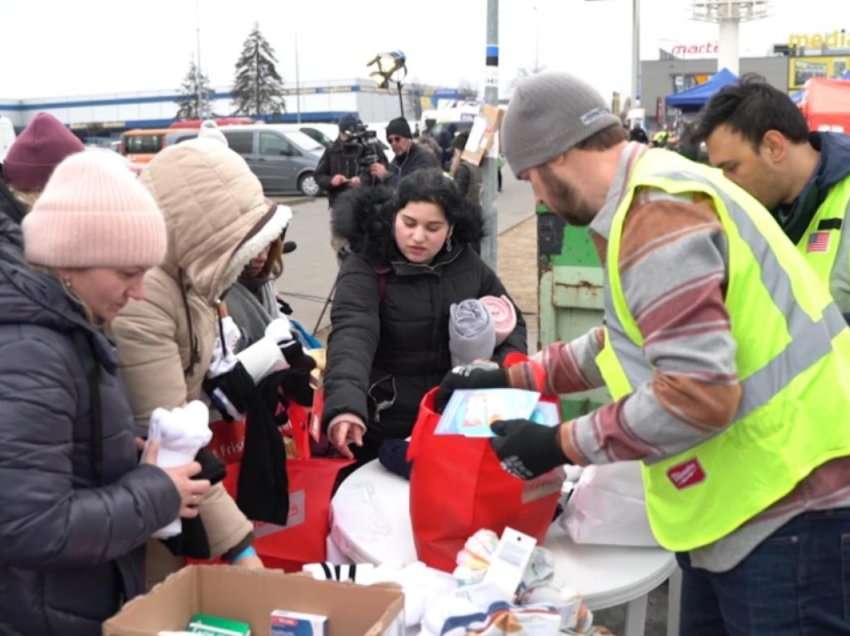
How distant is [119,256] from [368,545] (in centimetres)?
104

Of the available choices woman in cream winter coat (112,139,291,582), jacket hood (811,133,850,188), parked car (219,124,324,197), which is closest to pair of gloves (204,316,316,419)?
woman in cream winter coat (112,139,291,582)

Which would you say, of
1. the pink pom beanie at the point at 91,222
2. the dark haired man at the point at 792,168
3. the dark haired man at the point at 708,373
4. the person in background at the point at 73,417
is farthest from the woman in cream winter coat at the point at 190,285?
the dark haired man at the point at 792,168

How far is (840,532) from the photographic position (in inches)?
A: 66.4

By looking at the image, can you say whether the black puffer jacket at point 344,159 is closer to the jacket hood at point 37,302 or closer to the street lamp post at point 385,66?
the street lamp post at point 385,66

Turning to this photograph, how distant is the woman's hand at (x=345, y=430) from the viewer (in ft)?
8.80

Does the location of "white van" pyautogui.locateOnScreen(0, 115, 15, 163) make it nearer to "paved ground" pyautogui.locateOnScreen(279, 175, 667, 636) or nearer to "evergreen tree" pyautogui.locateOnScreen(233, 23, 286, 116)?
"paved ground" pyautogui.locateOnScreen(279, 175, 667, 636)

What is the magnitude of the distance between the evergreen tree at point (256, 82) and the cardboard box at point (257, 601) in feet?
215

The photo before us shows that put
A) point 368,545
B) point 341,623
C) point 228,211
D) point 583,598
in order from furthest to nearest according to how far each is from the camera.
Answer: point 368,545 → point 228,211 → point 583,598 → point 341,623

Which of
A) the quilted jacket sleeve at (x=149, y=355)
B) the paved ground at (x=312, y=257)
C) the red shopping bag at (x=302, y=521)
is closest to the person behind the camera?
the quilted jacket sleeve at (x=149, y=355)

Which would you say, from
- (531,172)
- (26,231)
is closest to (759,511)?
(531,172)

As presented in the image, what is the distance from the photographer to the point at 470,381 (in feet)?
7.22

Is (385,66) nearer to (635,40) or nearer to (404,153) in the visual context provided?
(404,153)

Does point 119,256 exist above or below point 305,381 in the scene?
above

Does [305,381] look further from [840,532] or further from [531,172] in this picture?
[840,532]
